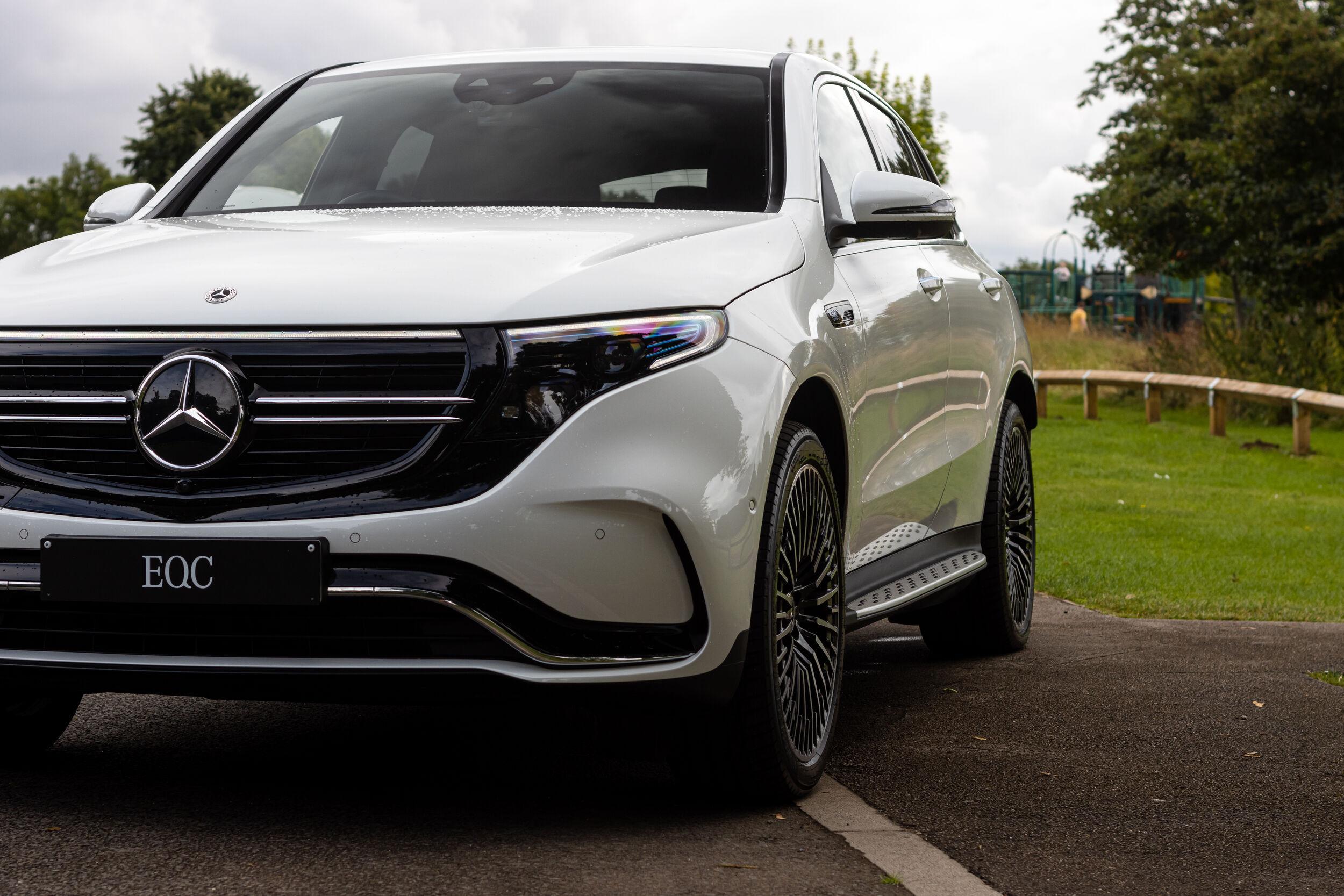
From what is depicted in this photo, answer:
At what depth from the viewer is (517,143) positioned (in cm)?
490

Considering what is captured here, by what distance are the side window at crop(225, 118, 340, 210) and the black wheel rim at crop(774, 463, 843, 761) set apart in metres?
1.80

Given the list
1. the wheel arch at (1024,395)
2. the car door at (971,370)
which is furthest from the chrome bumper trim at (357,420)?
the wheel arch at (1024,395)

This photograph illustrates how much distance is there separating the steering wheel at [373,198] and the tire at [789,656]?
4.65ft

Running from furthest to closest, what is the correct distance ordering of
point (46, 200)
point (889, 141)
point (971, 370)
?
point (46, 200) < point (889, 141) < point (971, 370)

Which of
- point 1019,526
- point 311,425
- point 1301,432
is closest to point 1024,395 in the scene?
point 1019,526

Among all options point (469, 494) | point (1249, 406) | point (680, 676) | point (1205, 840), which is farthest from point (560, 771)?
point (1249, 406)

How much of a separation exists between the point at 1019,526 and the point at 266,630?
12.6ft

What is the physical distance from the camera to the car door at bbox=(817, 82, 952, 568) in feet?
15.3

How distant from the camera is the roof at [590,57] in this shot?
5.25 m

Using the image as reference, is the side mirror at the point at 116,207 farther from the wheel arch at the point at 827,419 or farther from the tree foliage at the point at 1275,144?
the tree foliage at the point at 1275,144

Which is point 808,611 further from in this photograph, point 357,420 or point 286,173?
point 286,173

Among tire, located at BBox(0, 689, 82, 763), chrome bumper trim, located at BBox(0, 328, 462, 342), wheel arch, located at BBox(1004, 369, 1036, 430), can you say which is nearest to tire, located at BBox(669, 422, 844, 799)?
chrome bumper trim, located at BBox(0, 328, 462, 342)

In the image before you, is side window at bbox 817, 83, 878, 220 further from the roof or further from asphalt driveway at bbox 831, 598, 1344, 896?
asphalt driveway at bbox 831, 598, 1344, 896

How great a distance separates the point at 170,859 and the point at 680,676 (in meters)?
1.07
